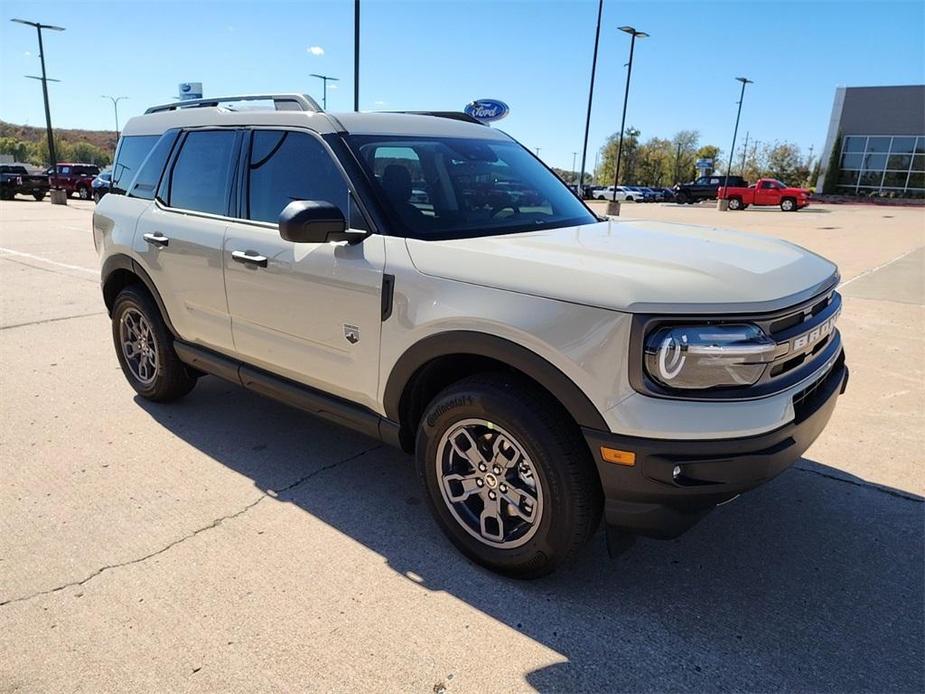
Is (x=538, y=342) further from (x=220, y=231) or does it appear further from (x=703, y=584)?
(x=220, y=231)

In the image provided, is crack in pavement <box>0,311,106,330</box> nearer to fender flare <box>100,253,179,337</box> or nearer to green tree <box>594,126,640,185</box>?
fender flare <box>100,253,179,337</box>

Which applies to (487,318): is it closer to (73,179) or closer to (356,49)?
(356,49)

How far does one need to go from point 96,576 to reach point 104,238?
280cm

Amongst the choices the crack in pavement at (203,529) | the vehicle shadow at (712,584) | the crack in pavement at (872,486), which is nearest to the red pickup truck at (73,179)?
the crack in pavement at (203,529)

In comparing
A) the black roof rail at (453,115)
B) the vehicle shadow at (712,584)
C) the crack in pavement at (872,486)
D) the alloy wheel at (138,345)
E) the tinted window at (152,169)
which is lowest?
the vehicle shadow at (712,584)

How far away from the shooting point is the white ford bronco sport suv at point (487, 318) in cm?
219

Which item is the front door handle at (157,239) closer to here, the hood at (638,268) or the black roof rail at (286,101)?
the black roof rail at (286,101)

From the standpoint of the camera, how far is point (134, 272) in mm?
4336

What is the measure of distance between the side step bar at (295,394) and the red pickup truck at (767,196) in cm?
3896

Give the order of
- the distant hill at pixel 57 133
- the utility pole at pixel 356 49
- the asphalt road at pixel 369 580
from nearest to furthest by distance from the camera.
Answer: the asphalt road at pixel 369 580 < the utility pole at pixel 356 49 < the distant hill at pixel 57 133

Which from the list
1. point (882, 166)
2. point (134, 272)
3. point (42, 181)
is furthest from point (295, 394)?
point (882, 166)

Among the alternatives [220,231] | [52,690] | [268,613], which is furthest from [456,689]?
[220,231]

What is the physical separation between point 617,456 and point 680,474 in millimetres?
211

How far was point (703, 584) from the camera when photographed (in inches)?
107
